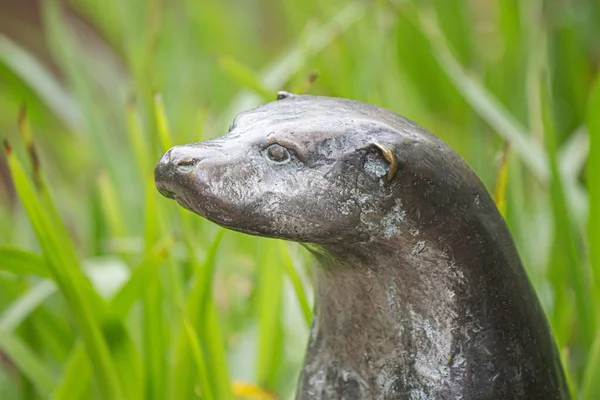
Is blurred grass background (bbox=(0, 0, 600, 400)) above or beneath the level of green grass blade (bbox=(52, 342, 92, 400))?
above

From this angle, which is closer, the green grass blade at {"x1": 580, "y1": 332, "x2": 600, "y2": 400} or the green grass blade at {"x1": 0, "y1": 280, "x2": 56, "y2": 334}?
the green grass blade at {"x1": 580, "y1": 332, "x2": 600, "y2": 400}

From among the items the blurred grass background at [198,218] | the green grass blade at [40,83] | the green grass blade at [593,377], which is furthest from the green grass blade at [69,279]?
the green grass blade at [40,83]

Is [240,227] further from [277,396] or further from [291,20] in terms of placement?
[291,20]

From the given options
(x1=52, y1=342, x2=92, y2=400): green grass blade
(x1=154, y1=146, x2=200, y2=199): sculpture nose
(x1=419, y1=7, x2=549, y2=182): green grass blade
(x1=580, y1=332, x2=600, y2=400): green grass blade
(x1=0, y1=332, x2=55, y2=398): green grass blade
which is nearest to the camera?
(x1=154, y1=146, x2=200, y2=199): sculpture nose

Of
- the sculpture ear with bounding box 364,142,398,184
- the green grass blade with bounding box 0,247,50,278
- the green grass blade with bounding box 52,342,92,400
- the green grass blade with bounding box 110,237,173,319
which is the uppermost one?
the green grass blade with bounding box 110,237,173,319

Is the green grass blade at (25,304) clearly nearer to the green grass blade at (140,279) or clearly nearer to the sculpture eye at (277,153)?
the green grass blade at (140,279)

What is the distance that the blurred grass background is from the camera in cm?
81

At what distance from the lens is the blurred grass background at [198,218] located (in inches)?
31.7

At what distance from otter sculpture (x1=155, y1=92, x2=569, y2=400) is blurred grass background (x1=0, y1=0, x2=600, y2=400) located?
0.59 ft

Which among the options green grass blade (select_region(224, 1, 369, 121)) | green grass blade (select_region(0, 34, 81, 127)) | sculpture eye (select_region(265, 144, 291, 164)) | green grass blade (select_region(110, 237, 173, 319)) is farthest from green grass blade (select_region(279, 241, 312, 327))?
green grass blade (select_region(0, 34, 81, 127))

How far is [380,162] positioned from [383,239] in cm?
5

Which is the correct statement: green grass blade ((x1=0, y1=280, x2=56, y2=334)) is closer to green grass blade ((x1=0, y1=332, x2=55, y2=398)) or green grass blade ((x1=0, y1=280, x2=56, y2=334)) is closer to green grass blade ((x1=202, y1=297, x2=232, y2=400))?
green grass blade ((x1=0, y1=332, x2=55, y2=398))

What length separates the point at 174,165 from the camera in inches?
19.5

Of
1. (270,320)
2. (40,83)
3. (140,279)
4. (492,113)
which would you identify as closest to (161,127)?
(140,279)
